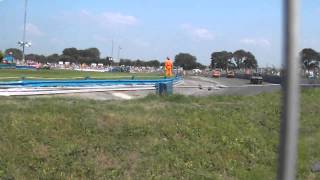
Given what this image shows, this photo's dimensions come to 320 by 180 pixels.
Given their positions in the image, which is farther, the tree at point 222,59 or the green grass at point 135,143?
the tree at point 222,59

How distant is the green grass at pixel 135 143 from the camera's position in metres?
11.8

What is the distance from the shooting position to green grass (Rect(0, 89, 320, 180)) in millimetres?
11836

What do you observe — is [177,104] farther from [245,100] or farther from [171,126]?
[245,100]

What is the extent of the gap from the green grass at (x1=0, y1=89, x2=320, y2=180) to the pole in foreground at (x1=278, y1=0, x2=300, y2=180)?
8.74 meters

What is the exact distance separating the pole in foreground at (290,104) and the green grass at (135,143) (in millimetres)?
8743

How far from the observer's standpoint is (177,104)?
17.8m

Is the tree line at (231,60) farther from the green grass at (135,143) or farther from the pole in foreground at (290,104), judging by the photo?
the pole in foreground at (290,104)

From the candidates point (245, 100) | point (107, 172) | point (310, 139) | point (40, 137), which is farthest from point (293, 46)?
point (245, 100)

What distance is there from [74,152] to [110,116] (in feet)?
8.23

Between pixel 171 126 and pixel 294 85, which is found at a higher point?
pixel 294 85

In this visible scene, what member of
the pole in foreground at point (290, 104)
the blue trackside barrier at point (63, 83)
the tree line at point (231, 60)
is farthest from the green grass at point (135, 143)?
the tree line at point (231, 60)

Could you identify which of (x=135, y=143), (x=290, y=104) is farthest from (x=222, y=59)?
(x=290, y=104)

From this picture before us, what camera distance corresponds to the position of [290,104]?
310 cm

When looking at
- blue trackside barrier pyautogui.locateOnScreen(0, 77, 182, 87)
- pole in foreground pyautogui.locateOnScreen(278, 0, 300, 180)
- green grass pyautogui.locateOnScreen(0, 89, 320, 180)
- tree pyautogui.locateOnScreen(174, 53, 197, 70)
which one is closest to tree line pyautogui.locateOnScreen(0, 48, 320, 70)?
tree pyautogui.locateOnScreen(174, 53, 197, 70)
